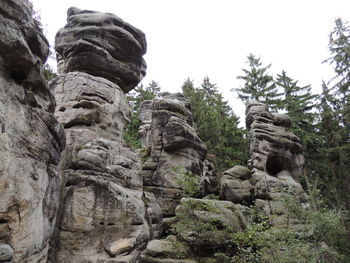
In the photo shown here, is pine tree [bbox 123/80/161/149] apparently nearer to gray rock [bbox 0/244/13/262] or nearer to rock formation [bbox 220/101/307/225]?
rock formation [bbox 220/101/307/225]

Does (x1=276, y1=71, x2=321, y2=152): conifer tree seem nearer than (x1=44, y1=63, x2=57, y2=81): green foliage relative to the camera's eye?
No

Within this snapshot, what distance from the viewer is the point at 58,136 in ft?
24.5

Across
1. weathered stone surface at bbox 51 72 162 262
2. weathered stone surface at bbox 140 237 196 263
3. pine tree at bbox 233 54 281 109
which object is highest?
pine tree at bbox 233 54 281 109

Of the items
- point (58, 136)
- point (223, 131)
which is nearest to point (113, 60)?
point (58, 136)

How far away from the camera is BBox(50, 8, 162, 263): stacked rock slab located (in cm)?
798

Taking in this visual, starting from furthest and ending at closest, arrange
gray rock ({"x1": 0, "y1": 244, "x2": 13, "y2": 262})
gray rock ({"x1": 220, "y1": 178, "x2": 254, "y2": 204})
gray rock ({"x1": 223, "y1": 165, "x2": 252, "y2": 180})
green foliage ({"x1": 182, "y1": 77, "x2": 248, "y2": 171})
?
green foliage ({"x1": 182, "y1": 77, "x2": 248, "y2": 171})
gray rock ({"x1": 223, "y1": 165, "x2": 252, "y2": 180})
gray rock ({"x1": 220, "y1": 178, "x2": 254, "y2": 204})
gray rock ({"x1": 0, "y1": 244, "x2": 13, "y2": 262})

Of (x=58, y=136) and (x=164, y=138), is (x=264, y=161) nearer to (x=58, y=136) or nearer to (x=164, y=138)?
(x=164, y=138)

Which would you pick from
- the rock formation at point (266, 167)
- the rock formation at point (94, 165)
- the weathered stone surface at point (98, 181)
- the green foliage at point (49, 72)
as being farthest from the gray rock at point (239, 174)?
the green foliage at point (49, 72)

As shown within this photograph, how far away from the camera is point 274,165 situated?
1988 cm

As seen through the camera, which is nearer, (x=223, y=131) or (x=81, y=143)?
(x=81, y=143)

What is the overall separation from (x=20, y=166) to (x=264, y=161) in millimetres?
16317

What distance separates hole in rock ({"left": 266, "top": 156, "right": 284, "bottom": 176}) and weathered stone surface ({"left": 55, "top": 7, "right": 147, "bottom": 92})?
11.8 metres

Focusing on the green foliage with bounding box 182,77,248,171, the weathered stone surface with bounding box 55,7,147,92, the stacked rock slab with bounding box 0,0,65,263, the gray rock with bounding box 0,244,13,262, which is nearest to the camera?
the gray rock with bounding box 0,244,13,262

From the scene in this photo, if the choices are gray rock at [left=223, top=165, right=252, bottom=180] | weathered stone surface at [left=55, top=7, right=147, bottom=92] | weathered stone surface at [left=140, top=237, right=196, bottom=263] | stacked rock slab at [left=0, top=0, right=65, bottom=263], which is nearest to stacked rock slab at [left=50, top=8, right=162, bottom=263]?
weathered stone surface at [left=55, top=7, right=147, bottom=92]
